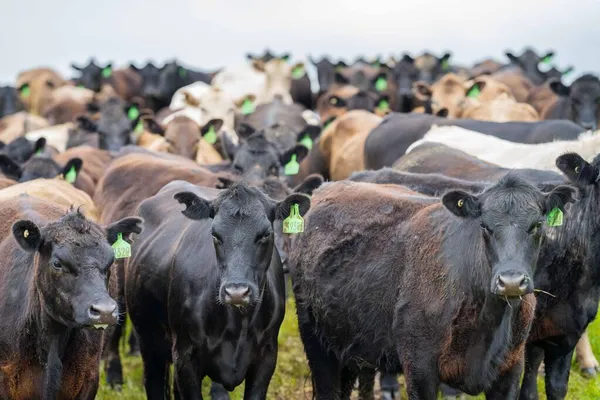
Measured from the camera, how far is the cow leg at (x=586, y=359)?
9.55m

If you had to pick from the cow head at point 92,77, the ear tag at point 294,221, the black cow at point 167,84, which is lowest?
the cow head at point 92,77

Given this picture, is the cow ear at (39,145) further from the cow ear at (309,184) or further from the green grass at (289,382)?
the cow ear at (309,184)

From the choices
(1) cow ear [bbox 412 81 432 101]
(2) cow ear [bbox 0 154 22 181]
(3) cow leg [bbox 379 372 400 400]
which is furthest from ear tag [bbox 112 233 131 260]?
(1) cow ear [bbox 412 81 432 101]

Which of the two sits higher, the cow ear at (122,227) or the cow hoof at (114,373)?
the cow ear at (122,227)

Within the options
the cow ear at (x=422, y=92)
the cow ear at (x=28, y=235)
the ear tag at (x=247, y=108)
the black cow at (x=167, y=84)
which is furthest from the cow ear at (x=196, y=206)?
the black cow at (x=167, y=84)

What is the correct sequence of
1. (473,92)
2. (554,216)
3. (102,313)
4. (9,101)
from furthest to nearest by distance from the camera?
1. (9,101)
2. (473,92)
3. (554,216)
4. (102,313)

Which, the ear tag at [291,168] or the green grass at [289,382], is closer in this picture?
the green grass at [289,382]

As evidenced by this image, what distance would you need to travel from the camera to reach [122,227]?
265 inches

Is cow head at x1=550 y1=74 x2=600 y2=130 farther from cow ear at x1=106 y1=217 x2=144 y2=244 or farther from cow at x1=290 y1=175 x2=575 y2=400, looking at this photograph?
cow ear at x1=106 y1=217 x2=144 y2=244

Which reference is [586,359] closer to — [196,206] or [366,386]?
[366,386]

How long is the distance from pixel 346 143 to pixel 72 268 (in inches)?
398

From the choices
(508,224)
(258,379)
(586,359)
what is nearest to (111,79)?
(586,359)

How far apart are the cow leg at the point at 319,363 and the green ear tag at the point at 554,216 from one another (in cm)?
204

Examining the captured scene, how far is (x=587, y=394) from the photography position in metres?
8.81
